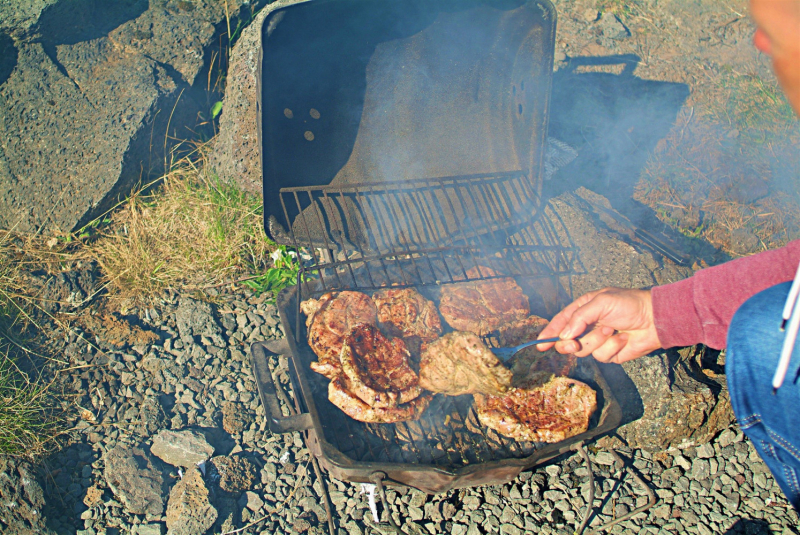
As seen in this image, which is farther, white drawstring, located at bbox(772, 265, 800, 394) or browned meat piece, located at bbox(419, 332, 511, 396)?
browned meat piece, located at bbox(419, 332, 511, 396)

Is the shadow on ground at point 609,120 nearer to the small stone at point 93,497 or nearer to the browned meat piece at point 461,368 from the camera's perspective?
the browned meat piece at point 461,368

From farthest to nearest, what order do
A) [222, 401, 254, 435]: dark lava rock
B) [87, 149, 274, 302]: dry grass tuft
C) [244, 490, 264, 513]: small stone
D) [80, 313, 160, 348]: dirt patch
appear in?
[87, 149, 274, 302]: dry grass tuft → [80, 313, 160, 348]: dirt patch → [222, 401, 254, 435]: dark lava rock → [244, 490, 264, 513]: small stone

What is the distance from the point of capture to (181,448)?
11.1ft

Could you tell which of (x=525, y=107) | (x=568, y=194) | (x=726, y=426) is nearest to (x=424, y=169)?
(x=525, y=107)

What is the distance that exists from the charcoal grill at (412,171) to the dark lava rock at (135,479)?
3.58ft

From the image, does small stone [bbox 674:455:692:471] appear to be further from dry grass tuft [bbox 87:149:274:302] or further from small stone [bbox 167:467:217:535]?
dry grass tuft [bbox 87:149:274:302]

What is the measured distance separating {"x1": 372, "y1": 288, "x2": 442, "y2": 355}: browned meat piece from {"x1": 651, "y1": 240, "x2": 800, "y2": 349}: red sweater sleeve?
1.34 metres

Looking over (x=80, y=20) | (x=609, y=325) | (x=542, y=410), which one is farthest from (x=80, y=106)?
(x=609, y=325)

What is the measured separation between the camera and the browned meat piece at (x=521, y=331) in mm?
2994

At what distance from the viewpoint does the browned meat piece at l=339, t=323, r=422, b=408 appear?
2.64 metres

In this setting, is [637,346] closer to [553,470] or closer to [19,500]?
[553,470]

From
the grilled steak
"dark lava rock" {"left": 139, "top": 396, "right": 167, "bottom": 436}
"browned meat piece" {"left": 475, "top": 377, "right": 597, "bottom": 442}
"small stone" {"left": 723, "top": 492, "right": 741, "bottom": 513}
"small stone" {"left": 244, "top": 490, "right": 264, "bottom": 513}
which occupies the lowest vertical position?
"small stone" {"left": 723, "top": 492, "right": 741, "bottom": 513}

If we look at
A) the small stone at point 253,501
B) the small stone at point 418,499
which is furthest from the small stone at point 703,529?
the small stone at point 253,501

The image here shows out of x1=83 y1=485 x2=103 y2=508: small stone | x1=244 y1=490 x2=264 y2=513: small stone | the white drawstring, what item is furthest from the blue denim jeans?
x1=83 y1=485 x2=103 y2=508: small stone
